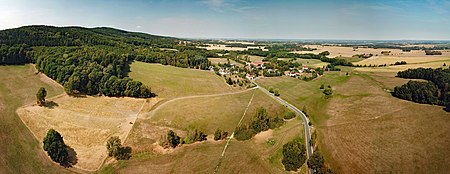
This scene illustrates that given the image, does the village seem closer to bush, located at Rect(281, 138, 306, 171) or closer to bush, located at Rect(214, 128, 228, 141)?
bush, located at Rect(214, 128, 228, 141)

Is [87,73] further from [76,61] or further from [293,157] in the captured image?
[293,157]

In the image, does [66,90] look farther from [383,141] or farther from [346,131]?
[383,141]

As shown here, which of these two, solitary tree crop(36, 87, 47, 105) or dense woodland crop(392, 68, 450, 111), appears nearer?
solitary tree crop(36, 87, 47, 105)

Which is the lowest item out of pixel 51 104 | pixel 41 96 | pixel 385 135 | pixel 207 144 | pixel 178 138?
pixel 207 144

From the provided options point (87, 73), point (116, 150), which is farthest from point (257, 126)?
point (87, 73)

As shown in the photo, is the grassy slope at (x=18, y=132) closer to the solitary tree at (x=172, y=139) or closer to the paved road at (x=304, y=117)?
the solitary tree at (x=172, y=139)

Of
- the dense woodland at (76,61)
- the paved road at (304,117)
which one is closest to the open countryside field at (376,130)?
the paved road at (304,117)

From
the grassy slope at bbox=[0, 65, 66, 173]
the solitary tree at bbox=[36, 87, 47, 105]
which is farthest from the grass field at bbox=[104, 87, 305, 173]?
the solitary tree at bbox=[36, 87, 47, 105]
